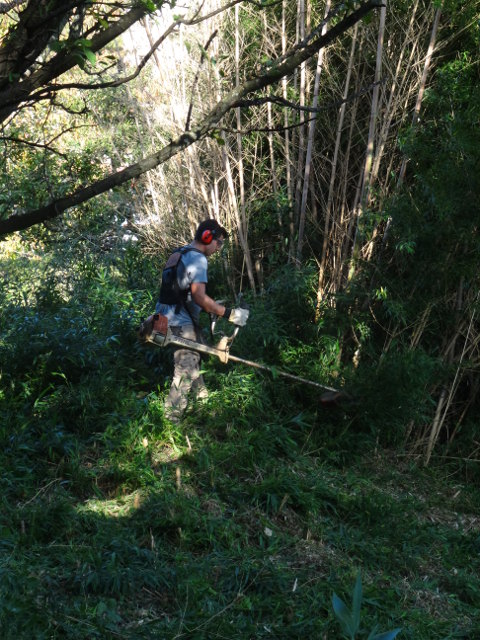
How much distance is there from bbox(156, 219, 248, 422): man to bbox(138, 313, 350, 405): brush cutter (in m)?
0.12

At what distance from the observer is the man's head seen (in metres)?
6.25

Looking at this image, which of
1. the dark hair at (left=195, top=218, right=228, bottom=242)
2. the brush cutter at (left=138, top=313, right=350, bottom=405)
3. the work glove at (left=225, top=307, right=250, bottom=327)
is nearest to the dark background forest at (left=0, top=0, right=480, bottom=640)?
the brush cutter at (left=138, top=313, right=350, bottom=405)

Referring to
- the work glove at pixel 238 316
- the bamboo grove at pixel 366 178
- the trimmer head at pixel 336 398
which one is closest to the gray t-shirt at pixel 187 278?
the work glove at pixel 238 316

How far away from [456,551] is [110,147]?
820 cm

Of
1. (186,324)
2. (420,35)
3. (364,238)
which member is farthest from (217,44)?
(186,324)

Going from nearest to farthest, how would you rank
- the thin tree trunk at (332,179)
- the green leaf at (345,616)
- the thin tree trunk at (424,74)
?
the green leaf at (345,616) < the thin tree trunk at (424,74) < the thin tree trunk at (332,179)

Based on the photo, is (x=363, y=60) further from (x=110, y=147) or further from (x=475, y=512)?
(x=110, y=147)

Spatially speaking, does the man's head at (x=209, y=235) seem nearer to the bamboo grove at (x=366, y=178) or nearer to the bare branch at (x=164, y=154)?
the bamboo grove at (x=366, y=178)

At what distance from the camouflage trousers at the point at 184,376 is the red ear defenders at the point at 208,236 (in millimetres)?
642

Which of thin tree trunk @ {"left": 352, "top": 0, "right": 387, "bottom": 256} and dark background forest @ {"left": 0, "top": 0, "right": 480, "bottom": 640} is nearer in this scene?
dark background forest @ {"left": 0, "top": 0, "right": 480, "bottom": 640}

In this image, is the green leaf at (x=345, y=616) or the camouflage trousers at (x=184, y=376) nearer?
the green leaf at (x=345, y=616)

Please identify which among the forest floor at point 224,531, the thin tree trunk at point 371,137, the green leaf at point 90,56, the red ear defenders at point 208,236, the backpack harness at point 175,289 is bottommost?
the forest floor at point 224,531

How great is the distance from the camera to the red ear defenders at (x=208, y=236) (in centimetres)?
624

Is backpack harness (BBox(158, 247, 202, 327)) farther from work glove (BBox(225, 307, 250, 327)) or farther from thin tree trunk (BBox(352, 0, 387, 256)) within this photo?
thin tree trunk (BBox(352, 0, 387, 256))
